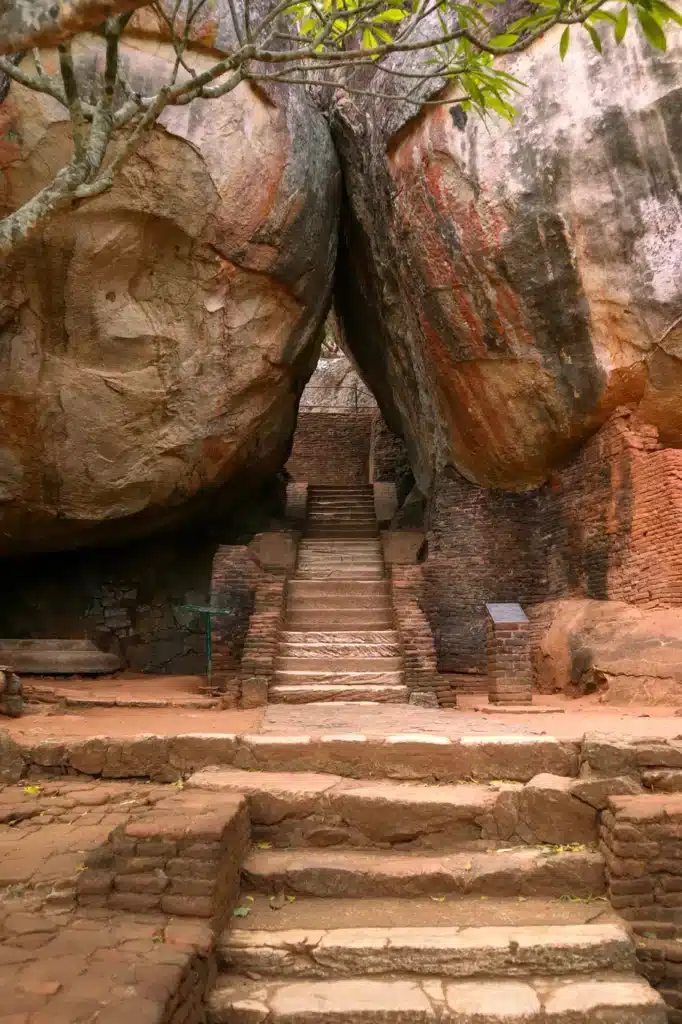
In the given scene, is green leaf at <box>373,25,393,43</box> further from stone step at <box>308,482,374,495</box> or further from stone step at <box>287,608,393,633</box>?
stone step at <box>308,482,374,495</box>

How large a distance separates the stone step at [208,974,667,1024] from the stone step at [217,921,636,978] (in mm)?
40

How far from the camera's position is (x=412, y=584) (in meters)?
9.18

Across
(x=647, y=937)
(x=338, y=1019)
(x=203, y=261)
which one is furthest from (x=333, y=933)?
(x=203, y=261)

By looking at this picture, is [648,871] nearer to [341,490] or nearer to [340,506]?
[340,506]

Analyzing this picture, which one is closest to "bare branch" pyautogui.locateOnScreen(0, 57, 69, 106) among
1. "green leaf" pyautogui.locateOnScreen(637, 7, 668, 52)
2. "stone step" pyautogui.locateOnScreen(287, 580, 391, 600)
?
"green leaf" pyautogui.locateOnScreen(637, 7, 668, 52)

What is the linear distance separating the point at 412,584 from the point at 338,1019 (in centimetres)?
610

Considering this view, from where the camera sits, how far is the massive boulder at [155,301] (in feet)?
26.5

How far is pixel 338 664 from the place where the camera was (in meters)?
8.02

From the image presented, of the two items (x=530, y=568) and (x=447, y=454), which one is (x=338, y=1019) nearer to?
(x=530, y=568)

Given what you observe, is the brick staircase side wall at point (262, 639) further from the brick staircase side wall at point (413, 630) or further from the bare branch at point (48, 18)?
the bare branch at point (48, 18)

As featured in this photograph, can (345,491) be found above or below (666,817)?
above

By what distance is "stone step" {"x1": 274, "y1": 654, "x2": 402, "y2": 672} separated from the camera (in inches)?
313

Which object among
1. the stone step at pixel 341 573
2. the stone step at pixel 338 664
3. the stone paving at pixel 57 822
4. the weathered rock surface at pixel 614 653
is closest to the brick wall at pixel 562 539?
the weathered rock surface at pixel 614 653

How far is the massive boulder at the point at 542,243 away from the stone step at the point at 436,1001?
620 centimetres
